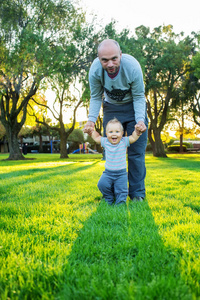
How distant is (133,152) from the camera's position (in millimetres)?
3787

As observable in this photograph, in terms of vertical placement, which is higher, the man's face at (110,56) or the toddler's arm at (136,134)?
the man's face at (110,56)

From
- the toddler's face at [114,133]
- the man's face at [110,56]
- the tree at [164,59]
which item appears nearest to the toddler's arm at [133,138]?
the toddler's face at [114,133]

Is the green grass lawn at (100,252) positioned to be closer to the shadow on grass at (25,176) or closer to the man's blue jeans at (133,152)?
the man's blue jeans at (133,152)

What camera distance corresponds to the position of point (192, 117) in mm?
28188

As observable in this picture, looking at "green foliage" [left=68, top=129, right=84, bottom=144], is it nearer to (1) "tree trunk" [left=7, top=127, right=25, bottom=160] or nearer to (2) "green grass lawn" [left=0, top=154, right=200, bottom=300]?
(1) "tree trunk" [left=7, top=127, right=25, bottom=160]

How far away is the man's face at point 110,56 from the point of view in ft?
9.76

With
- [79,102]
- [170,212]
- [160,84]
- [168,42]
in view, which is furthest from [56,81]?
[170,212]

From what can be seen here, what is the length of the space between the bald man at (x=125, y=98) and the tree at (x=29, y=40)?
1286cm

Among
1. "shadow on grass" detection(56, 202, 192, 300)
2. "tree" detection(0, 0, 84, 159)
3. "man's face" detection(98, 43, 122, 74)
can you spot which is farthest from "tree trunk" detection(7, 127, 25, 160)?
"shadow on grass" detection(56, 202, 192, 300)

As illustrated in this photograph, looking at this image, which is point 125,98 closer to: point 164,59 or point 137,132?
point 137,132

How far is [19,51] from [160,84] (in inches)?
443

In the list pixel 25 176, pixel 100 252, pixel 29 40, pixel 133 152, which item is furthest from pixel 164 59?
pixel 100 252

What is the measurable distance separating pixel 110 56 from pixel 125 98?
813mm

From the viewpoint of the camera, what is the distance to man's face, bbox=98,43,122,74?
9.76ft
